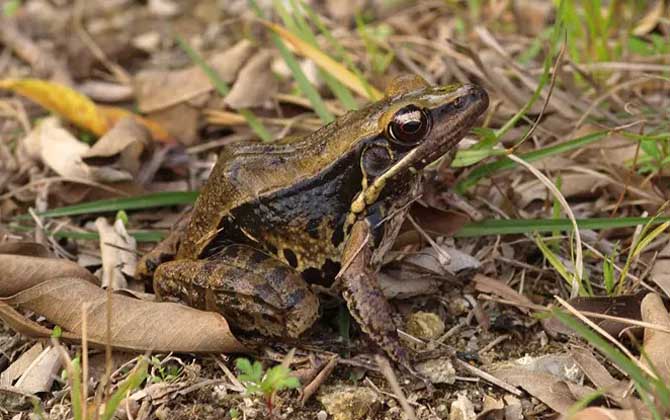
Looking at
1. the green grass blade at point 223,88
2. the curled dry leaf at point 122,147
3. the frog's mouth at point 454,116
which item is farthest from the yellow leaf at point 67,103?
the frog's mouth at point 454,116

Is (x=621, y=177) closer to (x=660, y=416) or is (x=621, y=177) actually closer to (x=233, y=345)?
(x=660, y=416)

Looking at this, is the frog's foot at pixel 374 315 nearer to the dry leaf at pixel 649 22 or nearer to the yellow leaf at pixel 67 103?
the yellow leaf at pixel 67 103

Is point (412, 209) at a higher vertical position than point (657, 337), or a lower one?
higher

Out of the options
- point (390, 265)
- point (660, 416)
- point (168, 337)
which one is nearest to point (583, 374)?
point (660, 416)

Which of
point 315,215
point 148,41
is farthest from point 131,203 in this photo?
point 148,41

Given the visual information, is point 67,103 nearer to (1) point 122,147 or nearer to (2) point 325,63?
(1) point 122,147

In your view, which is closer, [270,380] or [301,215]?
[270,380]
